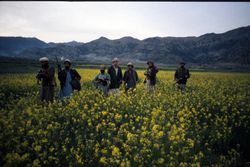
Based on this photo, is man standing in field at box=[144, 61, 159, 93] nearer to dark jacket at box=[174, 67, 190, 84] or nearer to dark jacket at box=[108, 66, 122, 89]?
dark jacket at box=[174, 67, 190, 84]

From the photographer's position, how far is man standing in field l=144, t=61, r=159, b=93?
1091cm

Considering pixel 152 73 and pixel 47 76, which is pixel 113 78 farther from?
pixel 47 76

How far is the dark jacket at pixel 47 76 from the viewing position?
7910 millimetres

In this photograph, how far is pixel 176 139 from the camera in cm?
529

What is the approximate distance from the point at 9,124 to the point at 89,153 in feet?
6.71

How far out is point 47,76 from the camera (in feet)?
26.1

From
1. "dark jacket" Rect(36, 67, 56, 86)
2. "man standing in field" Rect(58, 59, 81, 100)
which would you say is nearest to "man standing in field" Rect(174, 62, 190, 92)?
"man standing in field" Rect(58, 59, 81, 100)

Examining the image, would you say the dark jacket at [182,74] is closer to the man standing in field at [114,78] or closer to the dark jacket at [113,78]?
the man standing in field at [114,78]

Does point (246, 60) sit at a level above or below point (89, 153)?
above

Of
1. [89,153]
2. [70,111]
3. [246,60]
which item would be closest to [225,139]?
[89,153]

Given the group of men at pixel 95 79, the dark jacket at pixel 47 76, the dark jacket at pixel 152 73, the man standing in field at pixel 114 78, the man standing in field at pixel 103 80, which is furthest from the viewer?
the dark jacket at pixel 152 73

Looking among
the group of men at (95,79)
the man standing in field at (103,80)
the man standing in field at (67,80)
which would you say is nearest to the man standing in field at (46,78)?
the group of men at (95,79)

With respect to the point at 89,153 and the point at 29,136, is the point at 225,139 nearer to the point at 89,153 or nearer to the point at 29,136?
the point at 89,153

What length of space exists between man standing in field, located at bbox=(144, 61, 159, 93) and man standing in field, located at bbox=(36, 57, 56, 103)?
15.2 ft
